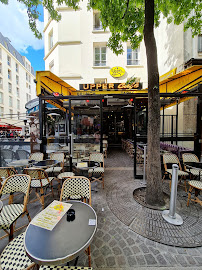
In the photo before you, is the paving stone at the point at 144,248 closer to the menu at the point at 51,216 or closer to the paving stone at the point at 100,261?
the paving stone at the point at 100,261

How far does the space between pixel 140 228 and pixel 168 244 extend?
526 millimetres

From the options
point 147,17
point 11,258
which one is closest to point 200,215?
point 11,258

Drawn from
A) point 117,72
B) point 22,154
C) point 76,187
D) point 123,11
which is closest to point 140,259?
point 76,187

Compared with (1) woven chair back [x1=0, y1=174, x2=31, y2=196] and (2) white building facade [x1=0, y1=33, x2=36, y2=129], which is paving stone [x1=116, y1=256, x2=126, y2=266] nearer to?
(1) woven chair back [x1=0, y1=174, x2=31, y2=196]

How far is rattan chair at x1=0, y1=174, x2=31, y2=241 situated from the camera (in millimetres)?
2100

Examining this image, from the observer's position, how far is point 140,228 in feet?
8.28

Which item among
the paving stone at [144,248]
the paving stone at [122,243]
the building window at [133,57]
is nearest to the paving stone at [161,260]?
the paving stone at [144,248]

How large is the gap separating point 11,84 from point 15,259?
110 ft

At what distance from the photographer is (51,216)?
5.63 ft

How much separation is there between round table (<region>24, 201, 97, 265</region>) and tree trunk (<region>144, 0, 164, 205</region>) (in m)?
2.26

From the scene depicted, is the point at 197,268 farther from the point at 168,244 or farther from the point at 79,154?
the point at 79,154

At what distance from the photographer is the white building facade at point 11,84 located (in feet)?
79.2

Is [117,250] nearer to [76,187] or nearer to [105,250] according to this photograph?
[105,250]

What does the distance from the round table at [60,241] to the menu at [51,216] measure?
48 millimetres
